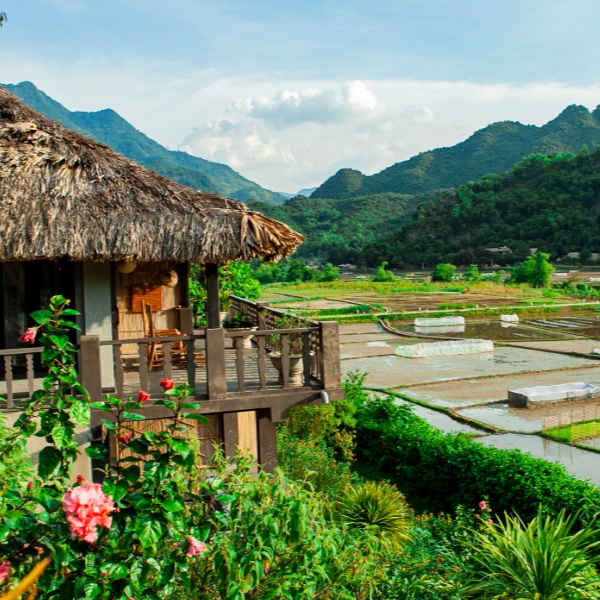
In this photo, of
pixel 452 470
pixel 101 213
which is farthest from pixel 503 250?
pixel 101 213

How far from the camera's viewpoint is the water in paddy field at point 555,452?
10875 mm

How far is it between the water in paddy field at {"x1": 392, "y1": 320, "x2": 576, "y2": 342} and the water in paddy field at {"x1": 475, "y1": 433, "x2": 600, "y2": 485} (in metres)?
15.3

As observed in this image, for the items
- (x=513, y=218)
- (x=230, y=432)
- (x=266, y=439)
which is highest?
(x=513, y=218)

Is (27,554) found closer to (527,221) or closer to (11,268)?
(11,268)

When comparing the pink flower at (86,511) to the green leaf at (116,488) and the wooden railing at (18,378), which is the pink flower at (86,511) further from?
the wooden railing at (18,378)

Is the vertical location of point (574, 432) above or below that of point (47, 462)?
below

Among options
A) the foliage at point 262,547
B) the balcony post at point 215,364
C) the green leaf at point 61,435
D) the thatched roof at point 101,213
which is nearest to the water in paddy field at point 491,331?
the thatched roof at point 101,213

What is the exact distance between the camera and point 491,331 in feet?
102

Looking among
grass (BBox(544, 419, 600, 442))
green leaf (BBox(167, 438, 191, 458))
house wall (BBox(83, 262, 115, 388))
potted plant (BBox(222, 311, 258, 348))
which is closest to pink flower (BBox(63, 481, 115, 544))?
green leaf (BBox(167, 438, 191, 458))

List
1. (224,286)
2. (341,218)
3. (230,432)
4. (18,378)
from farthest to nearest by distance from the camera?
(341,218), (224,286), (18,378), (230,432)

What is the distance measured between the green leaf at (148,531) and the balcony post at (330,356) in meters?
4.69

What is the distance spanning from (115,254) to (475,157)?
143223mm

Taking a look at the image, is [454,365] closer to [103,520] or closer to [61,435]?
[61,435]

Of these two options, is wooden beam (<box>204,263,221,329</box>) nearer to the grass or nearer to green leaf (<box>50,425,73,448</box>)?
green leaf (<box>50,425,73,448</box>)
